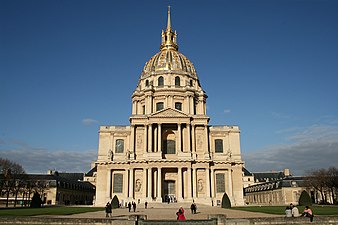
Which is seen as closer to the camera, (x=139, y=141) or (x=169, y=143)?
(x=139, y=141)

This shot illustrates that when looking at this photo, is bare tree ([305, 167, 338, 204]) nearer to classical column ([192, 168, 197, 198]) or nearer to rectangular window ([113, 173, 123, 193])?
classical column ([192, 168, 197, 198])

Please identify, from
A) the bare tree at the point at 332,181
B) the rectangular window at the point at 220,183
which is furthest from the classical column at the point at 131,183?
the bare tree at the point at 332,181

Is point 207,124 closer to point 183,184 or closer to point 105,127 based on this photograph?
point 183,184

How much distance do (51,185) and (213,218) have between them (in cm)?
5042

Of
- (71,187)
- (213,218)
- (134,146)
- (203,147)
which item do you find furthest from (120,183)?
(213,218)

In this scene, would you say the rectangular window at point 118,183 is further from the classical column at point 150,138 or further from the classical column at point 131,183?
the classical column at point 150,138

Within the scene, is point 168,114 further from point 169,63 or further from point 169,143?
point 169,63

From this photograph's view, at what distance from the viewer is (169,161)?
51.8 metres

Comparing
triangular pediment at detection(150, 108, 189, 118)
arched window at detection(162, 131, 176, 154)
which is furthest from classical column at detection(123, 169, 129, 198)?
triangular pediment at detection(150, 108, 189, 118)

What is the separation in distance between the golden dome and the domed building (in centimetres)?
1442

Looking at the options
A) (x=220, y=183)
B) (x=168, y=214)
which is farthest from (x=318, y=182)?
(x=168, y=214)

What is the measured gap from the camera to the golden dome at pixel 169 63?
219 feet

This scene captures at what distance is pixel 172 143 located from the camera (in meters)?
56.3

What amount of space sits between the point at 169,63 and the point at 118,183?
87.5 feet
